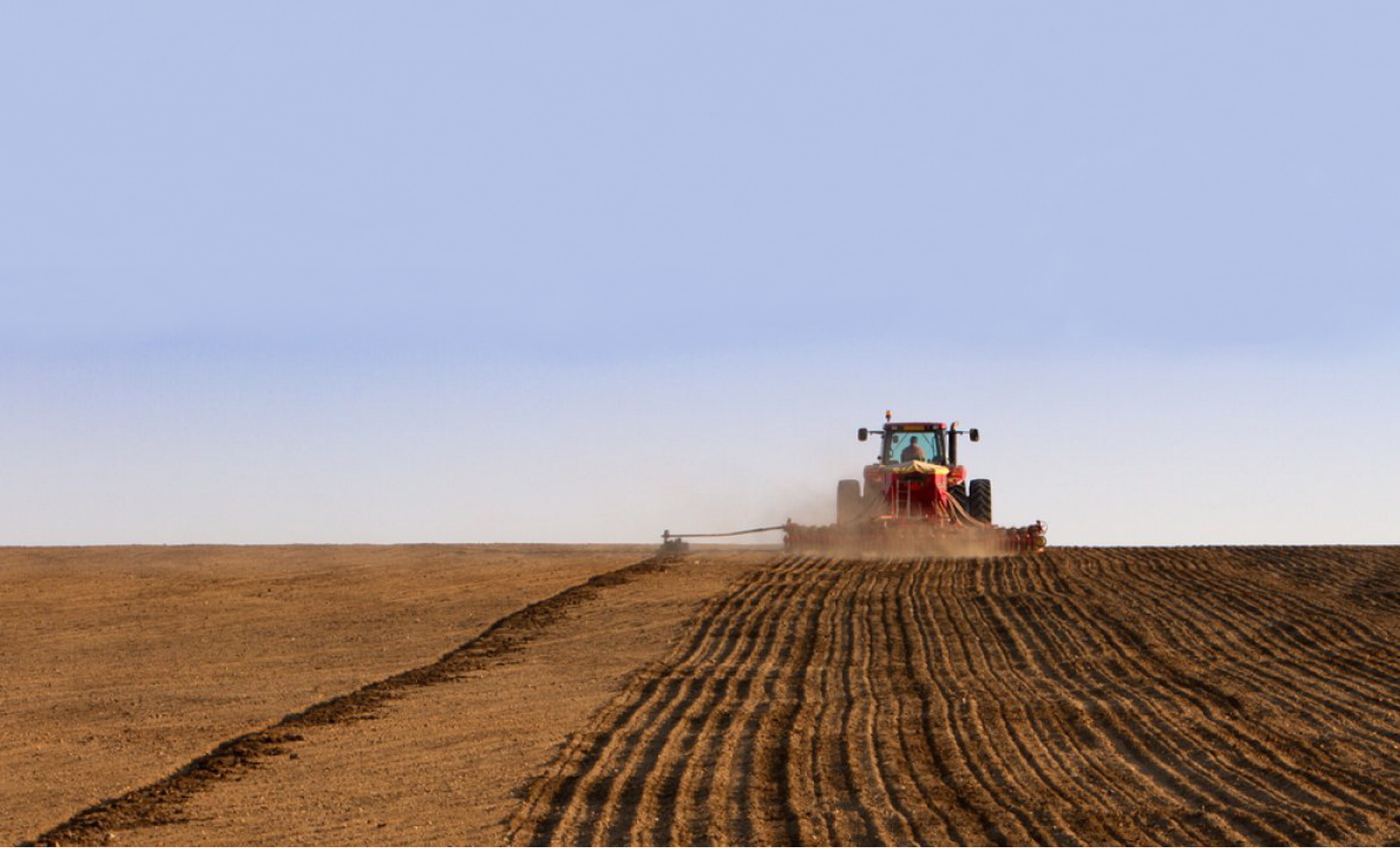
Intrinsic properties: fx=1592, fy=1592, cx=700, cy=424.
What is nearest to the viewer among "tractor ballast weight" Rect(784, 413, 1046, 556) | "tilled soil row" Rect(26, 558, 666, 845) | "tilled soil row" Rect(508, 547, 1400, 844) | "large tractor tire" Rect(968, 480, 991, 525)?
"tilled soil row" Rect(508, 547, 1400, 844)

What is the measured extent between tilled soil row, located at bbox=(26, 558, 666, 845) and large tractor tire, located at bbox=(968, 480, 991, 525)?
1401 centimetres

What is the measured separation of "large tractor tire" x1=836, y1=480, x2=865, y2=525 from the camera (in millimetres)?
34062

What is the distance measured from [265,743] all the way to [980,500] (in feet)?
77.6

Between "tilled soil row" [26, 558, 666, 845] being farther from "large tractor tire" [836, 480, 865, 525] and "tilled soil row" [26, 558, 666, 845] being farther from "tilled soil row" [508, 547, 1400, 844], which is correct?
"large tractor tire" [836, 480, 865, 525]

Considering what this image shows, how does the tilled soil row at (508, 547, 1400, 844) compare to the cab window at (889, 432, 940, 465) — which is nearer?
the tilled soil row at (508, 547, 1400, 844)

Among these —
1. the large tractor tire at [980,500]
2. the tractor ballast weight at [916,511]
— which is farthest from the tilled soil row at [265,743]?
the large tractor tire at [980,500]

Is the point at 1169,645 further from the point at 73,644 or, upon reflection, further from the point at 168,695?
the point at 73,644

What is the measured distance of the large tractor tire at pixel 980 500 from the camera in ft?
111

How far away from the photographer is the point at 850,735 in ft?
40.6

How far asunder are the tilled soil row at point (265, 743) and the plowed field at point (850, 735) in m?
0.04

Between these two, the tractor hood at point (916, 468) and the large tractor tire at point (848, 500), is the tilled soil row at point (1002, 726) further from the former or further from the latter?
the large tractor tire at point (848, 500)

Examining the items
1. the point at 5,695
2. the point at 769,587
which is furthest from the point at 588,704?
the point at 769,587

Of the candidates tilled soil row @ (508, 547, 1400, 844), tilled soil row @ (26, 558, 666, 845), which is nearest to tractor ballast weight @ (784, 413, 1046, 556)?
tilled soil row @ (508, 547, 1400, 844)

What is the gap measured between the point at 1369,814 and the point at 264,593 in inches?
747
